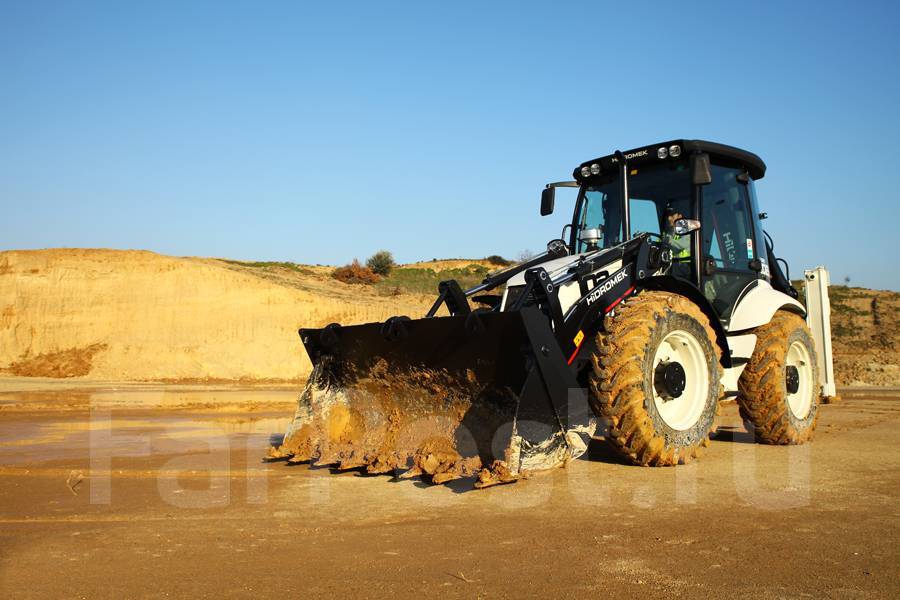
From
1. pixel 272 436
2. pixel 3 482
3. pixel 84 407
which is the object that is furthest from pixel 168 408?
pixel 3 482

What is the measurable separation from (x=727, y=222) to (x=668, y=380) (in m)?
2.59

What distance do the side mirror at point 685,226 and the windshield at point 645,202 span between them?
29 cm

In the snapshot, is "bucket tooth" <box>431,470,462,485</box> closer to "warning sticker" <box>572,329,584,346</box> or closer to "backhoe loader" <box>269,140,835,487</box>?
"backhoe loader" <box>269,140,835,487</box>

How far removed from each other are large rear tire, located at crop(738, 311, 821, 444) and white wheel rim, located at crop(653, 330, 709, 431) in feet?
4.03

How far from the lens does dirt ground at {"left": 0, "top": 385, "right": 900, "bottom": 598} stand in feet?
11.1

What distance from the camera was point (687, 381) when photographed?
21.9 feet

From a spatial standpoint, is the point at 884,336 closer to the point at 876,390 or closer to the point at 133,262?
the point at 876,390

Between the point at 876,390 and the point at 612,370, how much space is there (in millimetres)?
15379

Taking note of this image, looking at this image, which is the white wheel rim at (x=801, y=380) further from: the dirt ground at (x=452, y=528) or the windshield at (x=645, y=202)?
the windshield at (x=645, y=202)

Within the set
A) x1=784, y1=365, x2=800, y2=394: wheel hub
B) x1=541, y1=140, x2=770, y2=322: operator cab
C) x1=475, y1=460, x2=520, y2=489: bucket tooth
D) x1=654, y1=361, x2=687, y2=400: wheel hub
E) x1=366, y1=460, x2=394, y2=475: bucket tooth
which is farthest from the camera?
x1=784, y1=365, x2=800, y2=394: wheel hub

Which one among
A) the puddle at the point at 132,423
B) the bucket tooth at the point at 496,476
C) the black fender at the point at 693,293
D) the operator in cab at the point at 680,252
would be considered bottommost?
the puddle at the point at 132,423

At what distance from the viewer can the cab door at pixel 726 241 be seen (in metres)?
7.52

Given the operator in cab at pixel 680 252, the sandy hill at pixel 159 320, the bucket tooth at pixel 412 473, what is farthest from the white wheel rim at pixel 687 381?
the sandy hill at pixel 159 320

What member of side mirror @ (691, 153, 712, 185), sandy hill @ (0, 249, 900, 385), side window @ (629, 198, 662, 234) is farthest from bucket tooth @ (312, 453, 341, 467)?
sandy hill @ (0, 249, 900, 385)
